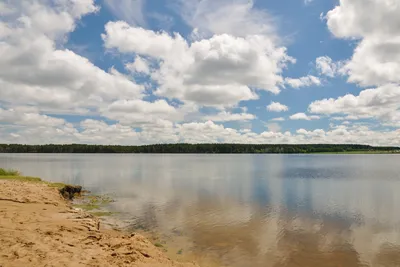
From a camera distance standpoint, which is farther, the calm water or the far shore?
the calm water

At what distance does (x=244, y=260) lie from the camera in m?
17.4

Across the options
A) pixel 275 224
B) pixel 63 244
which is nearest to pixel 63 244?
pixel 63 244

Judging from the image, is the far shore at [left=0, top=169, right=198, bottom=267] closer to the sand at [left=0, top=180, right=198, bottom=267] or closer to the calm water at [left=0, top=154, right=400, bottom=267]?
the sand at [left=0, top=180, right=198, bottom=267]

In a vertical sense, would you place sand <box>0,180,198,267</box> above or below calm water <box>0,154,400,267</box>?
above

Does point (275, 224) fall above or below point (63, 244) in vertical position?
below

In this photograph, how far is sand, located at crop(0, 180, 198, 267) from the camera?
1151 cm

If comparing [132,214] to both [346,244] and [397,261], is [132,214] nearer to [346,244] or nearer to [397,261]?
[346,244]

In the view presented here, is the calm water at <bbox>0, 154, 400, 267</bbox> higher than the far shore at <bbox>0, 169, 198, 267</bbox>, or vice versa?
the far shore at <bbox>0, 169, 198, 267</bbox>

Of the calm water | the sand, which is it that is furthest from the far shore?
the calm water

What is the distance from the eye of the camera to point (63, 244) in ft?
44.1

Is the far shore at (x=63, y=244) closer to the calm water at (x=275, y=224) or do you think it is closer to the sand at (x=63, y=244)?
the sand at (x=63, y=244)

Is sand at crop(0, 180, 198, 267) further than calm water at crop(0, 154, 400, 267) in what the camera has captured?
No

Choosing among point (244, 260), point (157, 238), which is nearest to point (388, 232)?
point (244, 260)

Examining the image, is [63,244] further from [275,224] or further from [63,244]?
[275,224]
